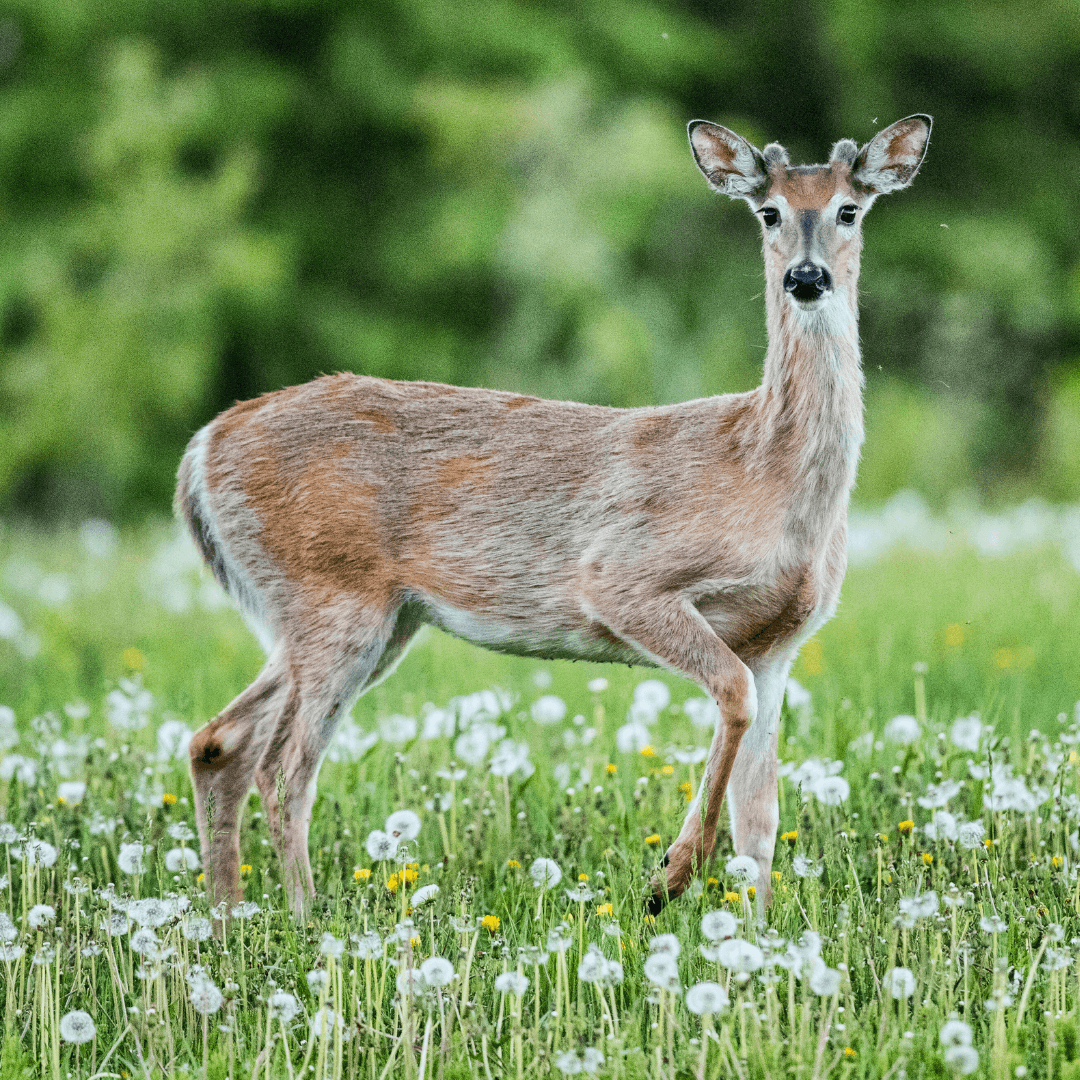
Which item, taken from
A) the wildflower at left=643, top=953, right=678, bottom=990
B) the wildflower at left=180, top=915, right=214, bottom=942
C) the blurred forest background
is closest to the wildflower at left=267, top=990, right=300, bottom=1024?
the wildflower at left=180, top=915, right=214, bottom=942

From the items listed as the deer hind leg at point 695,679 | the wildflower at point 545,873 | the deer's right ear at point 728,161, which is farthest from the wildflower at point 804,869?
the deer's right ear at point 728,161

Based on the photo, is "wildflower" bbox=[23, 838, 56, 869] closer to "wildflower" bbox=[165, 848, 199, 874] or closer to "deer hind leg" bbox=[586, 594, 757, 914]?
"wildflower" bbox=[165, 848, 199, 874]

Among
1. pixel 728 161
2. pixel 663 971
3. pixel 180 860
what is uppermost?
pixel 728 161

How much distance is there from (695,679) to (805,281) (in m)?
0.97

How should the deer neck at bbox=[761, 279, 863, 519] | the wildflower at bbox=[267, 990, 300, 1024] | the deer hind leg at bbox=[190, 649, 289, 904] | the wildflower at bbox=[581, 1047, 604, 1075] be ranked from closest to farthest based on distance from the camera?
the wildflower at bbox=[581, 1047, 604, 1075] < the wildflower at bbox=[267, 990, 300, 1024] < the deer neck at bbox=[761, 279, 863, 519] < the deer hind leg at bbox=[190, 649, 289, 904]

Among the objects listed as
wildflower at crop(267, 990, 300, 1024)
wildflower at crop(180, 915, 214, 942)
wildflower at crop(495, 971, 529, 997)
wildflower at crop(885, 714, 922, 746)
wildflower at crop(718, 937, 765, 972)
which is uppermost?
wildflower at crop(718, 937, 765, 972)

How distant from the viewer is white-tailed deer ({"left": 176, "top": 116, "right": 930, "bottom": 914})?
366cm

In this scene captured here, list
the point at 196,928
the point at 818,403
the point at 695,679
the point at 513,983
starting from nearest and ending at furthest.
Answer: the point at 513,983 < the point at 196,928 < the point at 695,679 < the point at 818,403

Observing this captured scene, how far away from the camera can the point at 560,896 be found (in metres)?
3.76

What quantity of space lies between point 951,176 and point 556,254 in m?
5.73

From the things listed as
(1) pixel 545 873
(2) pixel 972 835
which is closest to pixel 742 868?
(1) pixel 545 873

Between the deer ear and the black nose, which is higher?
the deer ear

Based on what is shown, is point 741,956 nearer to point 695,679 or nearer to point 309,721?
point 695,679

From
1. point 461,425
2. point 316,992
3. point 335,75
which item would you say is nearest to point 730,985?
point 316,992
